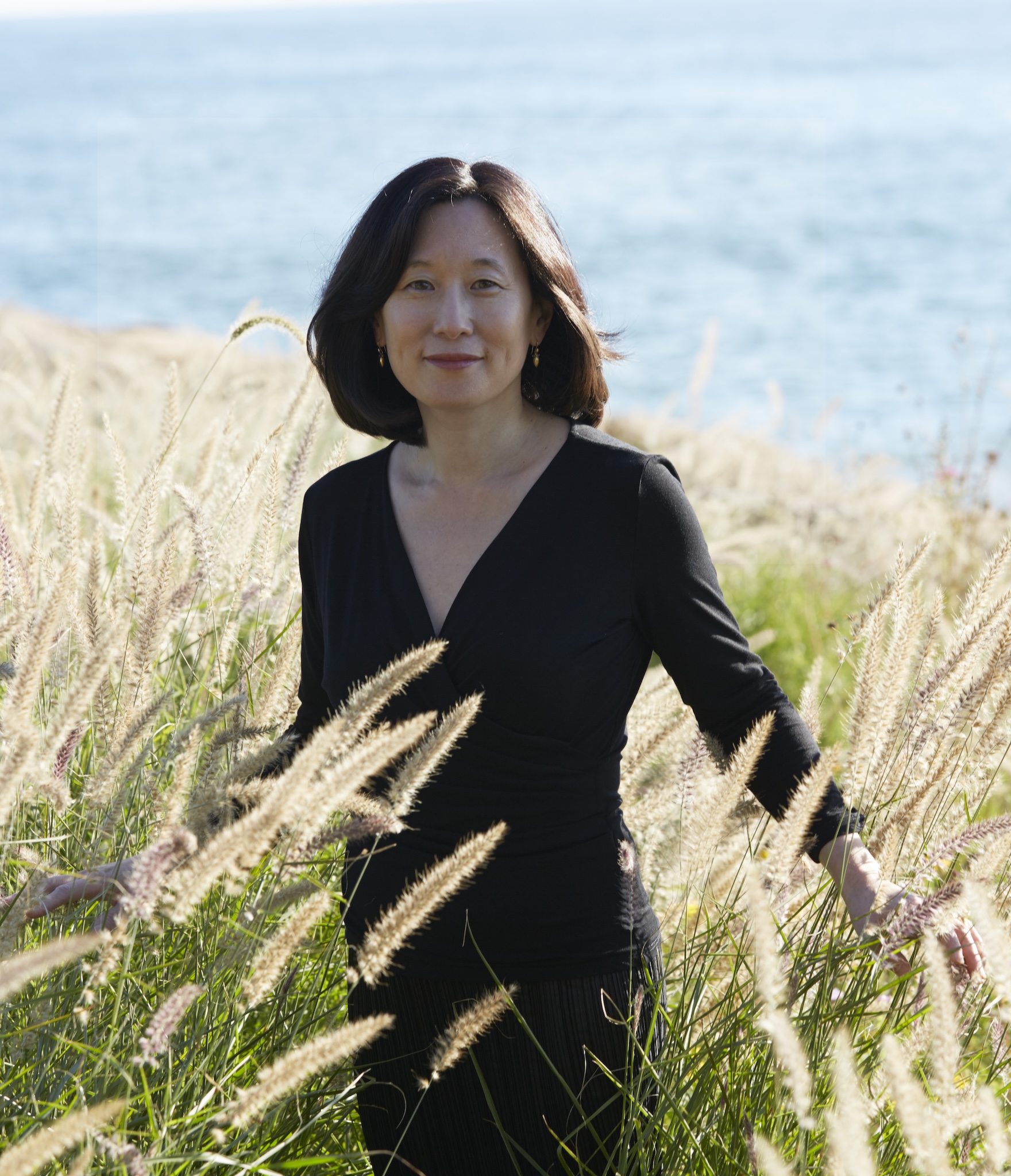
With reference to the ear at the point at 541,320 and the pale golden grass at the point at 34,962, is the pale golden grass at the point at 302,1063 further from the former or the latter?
the ear at the point at 541,320

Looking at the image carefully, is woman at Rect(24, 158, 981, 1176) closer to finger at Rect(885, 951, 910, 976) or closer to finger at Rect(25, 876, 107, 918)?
finger at Rect(885, 951, 910, 976)

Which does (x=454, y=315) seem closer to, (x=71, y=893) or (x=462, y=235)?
(x=462, y=235)

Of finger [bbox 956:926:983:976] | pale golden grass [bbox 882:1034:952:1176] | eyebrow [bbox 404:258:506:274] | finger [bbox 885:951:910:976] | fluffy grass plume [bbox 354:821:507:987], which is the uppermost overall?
eyebrow [bbox 404:258:506:274]

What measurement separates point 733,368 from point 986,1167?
66.1 feet

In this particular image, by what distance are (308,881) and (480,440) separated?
2.72 feet

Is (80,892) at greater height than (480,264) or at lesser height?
lesser

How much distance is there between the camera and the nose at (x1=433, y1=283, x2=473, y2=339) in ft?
6.64

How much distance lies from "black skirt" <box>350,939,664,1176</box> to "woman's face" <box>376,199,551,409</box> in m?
0.96

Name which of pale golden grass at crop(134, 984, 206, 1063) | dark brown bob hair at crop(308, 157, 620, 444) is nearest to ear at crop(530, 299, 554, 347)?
dark brown bob hair at crop(308, 157, 620, 444)

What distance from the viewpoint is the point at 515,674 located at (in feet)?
6.18

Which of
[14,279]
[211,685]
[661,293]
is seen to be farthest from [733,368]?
[211,685]

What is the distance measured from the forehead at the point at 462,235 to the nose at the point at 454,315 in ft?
0.19

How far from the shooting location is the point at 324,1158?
1484 millimetres

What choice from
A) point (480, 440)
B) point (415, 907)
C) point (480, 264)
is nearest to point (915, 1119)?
point (415, 907)
